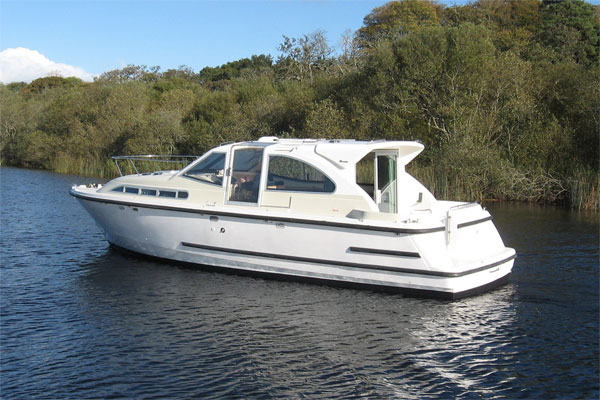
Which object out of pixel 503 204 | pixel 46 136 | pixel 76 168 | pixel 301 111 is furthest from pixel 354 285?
pixel 46 136

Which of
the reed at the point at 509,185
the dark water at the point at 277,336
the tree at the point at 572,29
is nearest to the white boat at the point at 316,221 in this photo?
the dark water at the point at 277,336

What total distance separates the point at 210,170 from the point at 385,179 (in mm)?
3488

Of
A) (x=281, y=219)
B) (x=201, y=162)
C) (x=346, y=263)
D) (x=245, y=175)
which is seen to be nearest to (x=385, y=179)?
(x=346, y=263)

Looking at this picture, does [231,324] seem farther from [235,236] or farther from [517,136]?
[517,136]

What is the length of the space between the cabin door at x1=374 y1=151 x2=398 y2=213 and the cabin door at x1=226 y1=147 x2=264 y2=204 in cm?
225

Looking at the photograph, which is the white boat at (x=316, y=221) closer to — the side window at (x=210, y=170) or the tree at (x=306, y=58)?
the side window at (x=210, y=170)

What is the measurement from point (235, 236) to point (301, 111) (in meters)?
24.2

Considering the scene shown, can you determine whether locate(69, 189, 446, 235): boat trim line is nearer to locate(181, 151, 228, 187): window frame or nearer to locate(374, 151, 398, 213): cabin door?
locate(181, 151, 228, 187): window frame

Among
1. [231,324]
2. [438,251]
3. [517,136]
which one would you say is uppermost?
[517,136]

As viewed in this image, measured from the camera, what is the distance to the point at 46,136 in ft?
153

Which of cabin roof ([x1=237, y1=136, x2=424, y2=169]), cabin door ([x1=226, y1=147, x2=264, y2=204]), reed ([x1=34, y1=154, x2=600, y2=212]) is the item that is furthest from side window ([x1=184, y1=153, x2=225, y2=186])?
reed ([x1=34, y1=154, x2=600, y2=212])

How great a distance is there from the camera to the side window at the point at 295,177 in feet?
38.0

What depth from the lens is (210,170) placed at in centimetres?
1258

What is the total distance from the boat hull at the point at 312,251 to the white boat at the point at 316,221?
2cm
